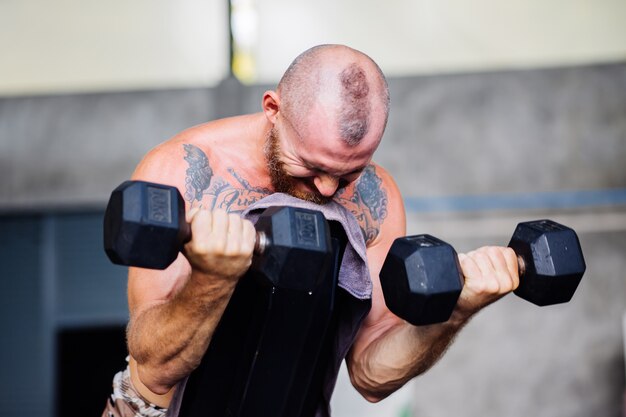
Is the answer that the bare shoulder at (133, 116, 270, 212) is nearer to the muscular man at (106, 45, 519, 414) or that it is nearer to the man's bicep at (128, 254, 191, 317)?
the muscular man at (106, 45, 519, 414)

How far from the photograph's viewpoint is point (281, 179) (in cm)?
174

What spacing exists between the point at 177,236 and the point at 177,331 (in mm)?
251

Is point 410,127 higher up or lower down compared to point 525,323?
higher up

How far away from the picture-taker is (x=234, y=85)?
15.1 ft

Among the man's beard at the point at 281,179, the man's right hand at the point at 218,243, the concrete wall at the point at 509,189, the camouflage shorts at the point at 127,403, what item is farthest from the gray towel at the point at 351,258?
the concrete wall at the point at 509,189

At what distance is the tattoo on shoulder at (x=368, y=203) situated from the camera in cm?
194

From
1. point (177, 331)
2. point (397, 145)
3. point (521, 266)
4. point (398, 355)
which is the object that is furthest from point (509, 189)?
point (177, 331)

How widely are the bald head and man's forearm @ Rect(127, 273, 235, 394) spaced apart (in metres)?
0.38

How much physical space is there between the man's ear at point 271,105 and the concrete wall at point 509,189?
A: 271 cm

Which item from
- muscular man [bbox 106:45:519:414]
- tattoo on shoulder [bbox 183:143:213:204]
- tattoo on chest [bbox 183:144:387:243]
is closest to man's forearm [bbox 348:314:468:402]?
muscular man [bbox 106:45:519:414]

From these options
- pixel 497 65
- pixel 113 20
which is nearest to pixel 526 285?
pixel 497 65

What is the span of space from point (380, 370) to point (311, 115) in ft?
1.93

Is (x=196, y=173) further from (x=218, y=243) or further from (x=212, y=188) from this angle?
(x=218, y=243)

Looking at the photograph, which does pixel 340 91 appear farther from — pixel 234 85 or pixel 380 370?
pixel 234 85
